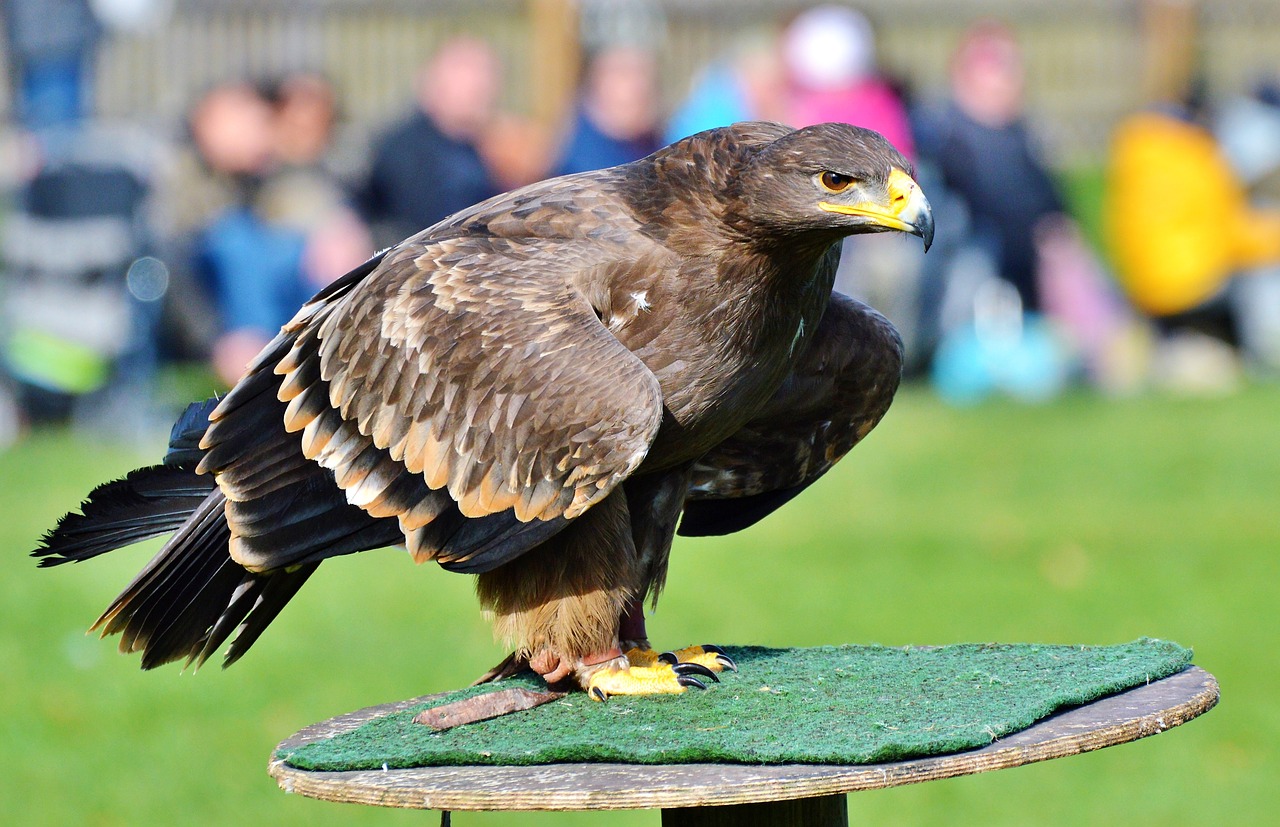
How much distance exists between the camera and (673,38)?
20.5 metres

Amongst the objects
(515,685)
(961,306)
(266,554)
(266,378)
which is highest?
(961,306)

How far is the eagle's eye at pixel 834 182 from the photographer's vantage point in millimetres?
3562

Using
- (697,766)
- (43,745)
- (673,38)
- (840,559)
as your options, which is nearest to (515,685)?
(697,766)

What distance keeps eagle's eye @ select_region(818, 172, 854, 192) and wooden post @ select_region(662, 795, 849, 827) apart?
1245 millimetres

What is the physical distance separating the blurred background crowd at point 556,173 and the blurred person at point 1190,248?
2 centimetres

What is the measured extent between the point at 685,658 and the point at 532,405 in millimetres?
885

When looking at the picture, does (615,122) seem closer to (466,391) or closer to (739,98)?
(739,98)

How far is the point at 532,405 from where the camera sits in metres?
3.54

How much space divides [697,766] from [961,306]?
10.7 m

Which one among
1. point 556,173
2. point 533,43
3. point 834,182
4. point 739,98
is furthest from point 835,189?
point 533,43

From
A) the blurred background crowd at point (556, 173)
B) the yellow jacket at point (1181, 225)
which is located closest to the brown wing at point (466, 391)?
the blurred background crowd at point (556, 173)

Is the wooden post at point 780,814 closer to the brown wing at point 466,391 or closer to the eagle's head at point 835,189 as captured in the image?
the brown wing at point 466,391

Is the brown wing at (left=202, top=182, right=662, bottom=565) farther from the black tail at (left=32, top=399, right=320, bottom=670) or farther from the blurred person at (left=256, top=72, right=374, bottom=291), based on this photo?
the blurred person at (left=256, top=72, right=374, bottom=291)

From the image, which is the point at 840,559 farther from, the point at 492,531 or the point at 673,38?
the point at 673,38
